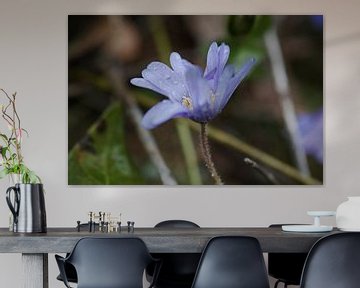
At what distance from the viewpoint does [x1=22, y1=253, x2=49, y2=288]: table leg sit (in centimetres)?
341

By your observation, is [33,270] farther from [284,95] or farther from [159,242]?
[284,95]

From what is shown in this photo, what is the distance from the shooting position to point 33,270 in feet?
11.2

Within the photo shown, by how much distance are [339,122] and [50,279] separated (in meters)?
2.55

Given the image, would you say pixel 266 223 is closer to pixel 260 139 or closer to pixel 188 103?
pixel 260 139

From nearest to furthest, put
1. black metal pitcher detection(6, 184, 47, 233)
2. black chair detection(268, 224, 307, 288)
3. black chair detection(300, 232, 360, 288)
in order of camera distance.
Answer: black chair detection(300, 232, 360, 288) < black metal pitcher detection(6, 184, 47, 233) < black chair detection(268, 224, 307, 288)

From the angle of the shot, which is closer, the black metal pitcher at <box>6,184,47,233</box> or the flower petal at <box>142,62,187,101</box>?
the black metal pitcher at <box>6,184,47,233</box>

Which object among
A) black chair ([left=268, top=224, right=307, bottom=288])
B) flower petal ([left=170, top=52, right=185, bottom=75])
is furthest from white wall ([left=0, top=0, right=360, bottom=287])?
black chair ([left=268, top=224, right=307, bottom=288])

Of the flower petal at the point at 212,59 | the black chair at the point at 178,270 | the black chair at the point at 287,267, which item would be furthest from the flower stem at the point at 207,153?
the black chair at the point at 178,270

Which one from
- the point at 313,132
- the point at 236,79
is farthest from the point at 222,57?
the point at 313,132

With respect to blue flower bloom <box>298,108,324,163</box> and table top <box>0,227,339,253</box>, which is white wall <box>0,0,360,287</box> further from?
table top <box>0,227,339,253</box>

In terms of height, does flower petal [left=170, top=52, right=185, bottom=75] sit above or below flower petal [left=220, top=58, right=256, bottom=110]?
above

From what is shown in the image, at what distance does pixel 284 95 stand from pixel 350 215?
2.00m

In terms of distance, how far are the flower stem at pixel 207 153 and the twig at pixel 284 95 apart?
24.6 inches

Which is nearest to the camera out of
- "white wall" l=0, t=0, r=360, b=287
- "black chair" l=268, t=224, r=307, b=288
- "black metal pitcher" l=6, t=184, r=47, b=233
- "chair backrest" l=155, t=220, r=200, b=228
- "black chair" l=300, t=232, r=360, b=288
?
"black chair" l=300, t=232, r=360, b=288
